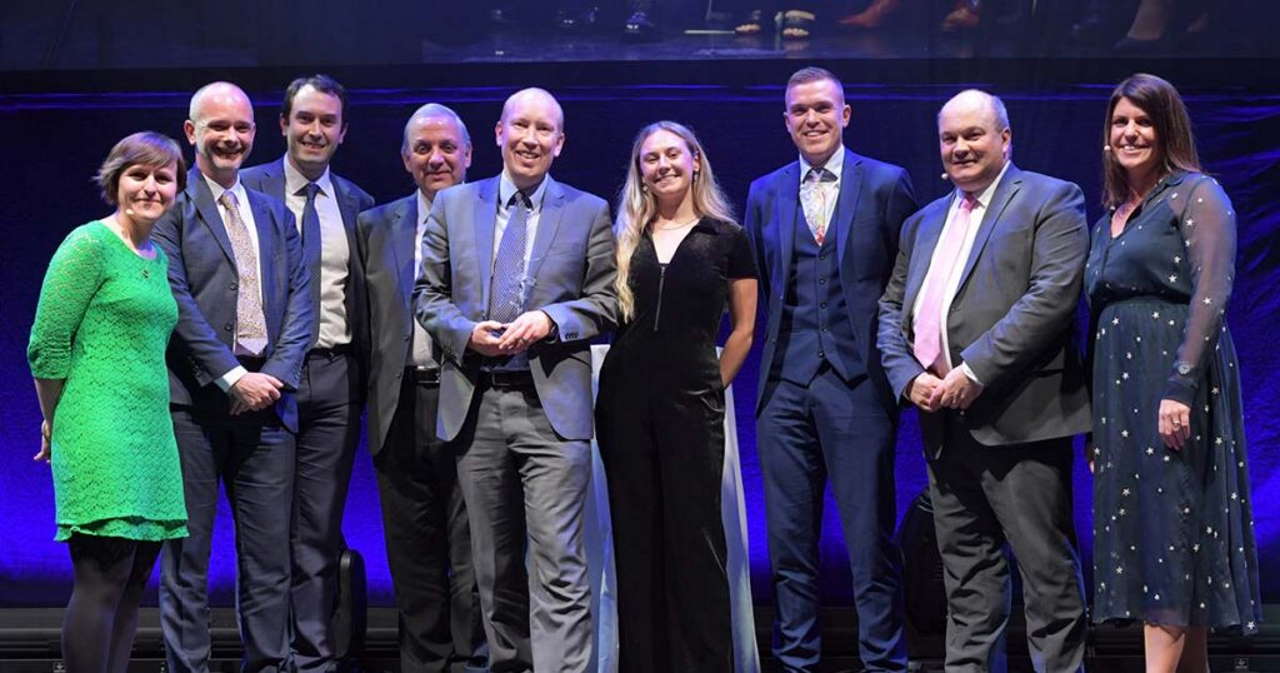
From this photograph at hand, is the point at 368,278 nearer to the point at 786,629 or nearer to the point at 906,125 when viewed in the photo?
the point at 786,629

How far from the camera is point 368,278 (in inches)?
165

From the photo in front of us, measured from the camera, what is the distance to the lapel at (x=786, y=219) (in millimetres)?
4137

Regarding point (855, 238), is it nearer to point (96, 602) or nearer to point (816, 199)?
point (816, 199)

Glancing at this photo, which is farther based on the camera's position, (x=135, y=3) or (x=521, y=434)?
(x=135, y=3)

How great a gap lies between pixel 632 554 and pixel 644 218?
95cm

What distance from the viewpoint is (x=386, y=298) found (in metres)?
4.14

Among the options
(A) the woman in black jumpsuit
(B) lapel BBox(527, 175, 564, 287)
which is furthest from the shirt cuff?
(A) the woman in black jumpsuit

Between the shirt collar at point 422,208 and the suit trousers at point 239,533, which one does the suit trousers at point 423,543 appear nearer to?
the suit trousers at point 239,533

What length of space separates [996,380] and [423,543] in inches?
68.1

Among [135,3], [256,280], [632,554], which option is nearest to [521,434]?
[632,554]

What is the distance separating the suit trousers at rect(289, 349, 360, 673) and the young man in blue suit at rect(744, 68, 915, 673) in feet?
4.24

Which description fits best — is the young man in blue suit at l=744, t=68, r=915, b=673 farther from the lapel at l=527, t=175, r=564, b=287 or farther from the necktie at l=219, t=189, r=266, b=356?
the necktie at l=219, t=189, r=266, b=356

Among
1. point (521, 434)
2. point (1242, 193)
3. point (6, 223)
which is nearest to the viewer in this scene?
point (521, 434)

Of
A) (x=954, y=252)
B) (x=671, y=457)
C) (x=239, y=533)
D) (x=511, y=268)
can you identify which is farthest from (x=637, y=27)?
(x=239, y=533)
